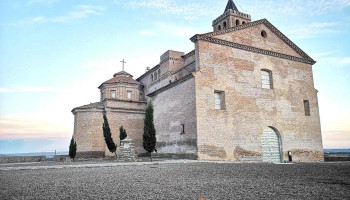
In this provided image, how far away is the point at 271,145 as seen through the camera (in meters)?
19.4

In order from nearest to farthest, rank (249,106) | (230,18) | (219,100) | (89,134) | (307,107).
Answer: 1. (219,100)
2. (249,106)
3. (307,107)
4. (89,134)
5. (230,18)

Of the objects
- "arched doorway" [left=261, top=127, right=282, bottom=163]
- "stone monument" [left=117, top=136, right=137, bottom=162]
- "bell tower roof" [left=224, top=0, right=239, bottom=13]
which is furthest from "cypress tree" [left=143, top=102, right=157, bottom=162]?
"bell tower roof" [left=224, top=0, right=239, bottom=13]

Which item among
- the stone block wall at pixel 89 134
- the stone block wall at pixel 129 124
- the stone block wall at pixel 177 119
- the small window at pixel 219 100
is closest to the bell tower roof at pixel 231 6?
the stone block wall at pixel 129 124

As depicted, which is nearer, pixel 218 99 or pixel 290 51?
pixel 218 99

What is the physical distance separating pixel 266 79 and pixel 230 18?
607 inches

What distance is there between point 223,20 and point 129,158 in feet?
81.7

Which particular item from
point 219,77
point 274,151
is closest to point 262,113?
point 274,151

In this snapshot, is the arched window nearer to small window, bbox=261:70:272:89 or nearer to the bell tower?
small window, bbox=261:70:272:89

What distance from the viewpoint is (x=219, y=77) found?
59.4 feet

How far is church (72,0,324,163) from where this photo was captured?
17.1 meters

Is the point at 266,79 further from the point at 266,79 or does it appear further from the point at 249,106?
the point at 249,106

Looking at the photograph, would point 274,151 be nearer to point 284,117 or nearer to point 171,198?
point 284,117

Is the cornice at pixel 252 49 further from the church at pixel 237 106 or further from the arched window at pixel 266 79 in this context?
the arched window at pixel 266 79

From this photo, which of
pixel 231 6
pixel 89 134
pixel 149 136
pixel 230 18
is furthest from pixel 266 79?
pixel 231 6
